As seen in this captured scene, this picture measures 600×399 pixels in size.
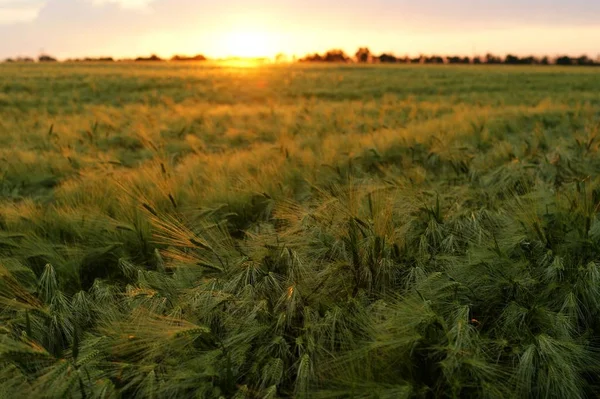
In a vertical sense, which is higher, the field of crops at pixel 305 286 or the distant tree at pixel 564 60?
the distant tree at pixel 564 60

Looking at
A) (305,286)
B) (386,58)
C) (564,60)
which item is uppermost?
(386,58)

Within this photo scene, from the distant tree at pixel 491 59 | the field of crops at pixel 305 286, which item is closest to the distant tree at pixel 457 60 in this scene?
the distant tree at pixel 491 59

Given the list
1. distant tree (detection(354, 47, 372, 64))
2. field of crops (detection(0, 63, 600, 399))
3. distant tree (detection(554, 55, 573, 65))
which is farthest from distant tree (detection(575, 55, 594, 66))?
field of crops (detection(0, 63, 600, 399))

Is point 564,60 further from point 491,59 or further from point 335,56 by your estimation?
point 335,56

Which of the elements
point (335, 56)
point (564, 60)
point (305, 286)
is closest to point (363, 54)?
point (335, 56)

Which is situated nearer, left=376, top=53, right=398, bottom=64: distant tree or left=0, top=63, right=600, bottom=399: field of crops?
left=0, top=63, right=600, bottom=399: field of crops

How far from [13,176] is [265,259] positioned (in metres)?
A: 3.53

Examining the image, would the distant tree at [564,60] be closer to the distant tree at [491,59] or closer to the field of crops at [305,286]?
the distant tree at [491,59]

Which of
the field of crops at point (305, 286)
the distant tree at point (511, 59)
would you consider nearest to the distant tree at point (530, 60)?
the distant tree at point (511, 59)

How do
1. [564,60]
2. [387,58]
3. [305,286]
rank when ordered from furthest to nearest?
[387,58]
[564,60]
[305,286]

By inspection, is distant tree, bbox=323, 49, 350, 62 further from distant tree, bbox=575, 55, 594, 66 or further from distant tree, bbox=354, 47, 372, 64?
distant tree, bbox=575, 55, 594, 66

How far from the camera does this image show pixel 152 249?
8.81ft

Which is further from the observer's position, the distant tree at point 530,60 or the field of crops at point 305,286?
the distant tree at point 530,60

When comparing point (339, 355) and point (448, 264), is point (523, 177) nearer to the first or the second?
point (448, 264)
